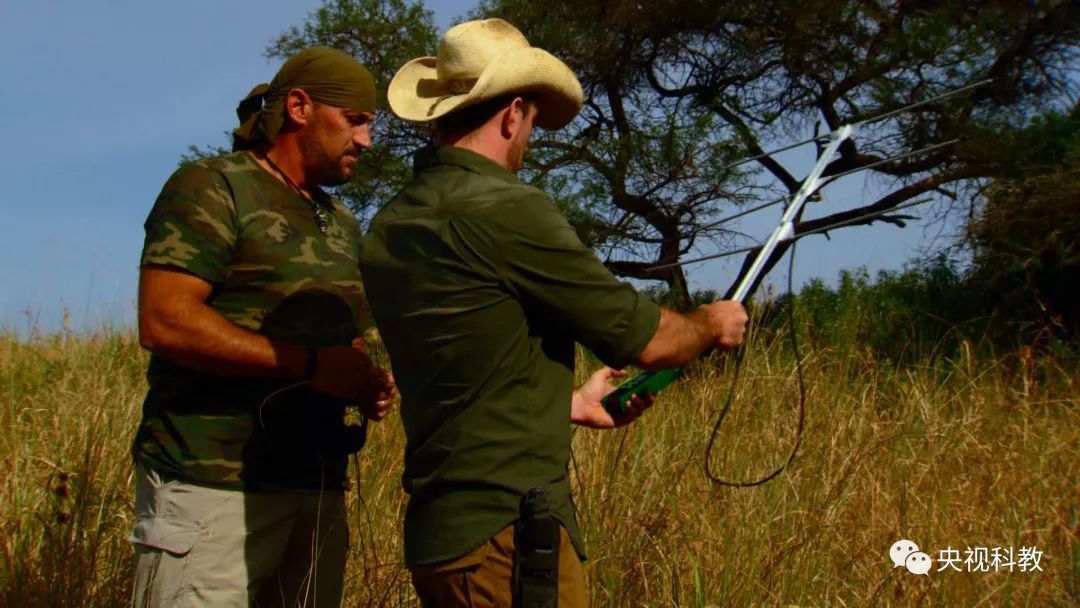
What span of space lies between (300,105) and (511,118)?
87 cm

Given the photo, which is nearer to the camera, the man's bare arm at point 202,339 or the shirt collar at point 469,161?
the shirt collar at point 469,161

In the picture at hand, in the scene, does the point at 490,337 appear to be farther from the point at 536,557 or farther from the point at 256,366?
the point at 256,366

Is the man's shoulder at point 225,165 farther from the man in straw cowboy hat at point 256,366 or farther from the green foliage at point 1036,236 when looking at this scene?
the green foliage at point 1036,236

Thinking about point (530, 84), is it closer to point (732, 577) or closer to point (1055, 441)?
point (732, 577)

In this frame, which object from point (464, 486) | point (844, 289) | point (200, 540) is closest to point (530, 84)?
point (464, 486)

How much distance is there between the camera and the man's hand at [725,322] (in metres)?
2.45

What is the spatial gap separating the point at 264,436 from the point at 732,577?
172 centimetres

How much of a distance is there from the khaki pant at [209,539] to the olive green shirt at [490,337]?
66 cm

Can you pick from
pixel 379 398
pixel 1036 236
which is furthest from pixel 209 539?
pixel 1036 236

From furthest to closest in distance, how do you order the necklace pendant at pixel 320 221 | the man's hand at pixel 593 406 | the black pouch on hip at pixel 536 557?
the necklace pendant at pixel 320 221
the man's hand at pixel 593 406
the black pouch on hip at pixel 536 557

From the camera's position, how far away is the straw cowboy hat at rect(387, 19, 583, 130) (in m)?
2.43

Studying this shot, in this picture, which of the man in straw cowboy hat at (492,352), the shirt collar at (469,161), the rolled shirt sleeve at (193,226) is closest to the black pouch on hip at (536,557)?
the man in straw cowboy hat at (492,352)

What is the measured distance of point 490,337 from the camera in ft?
7.41

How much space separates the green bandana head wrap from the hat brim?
0.33 metres
